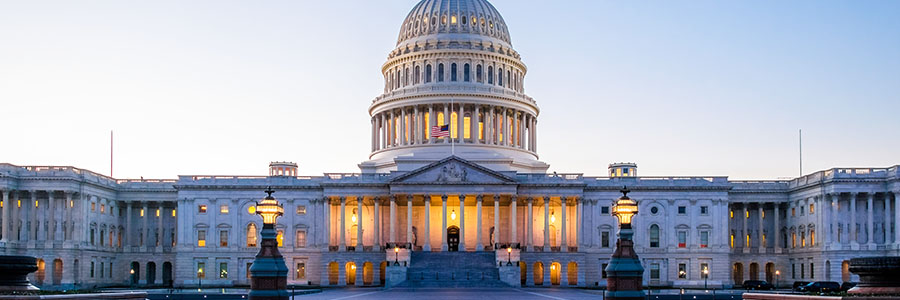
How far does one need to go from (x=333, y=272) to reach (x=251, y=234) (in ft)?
33.4

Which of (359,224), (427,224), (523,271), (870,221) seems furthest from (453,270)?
(870,221)

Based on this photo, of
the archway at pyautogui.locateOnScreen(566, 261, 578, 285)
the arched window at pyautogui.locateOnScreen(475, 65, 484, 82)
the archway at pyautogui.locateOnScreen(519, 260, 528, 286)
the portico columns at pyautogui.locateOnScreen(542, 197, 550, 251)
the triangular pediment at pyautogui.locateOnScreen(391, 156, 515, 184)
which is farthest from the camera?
the arched window at pyautogui.locateOnScreen(475, 65, 484, 82)

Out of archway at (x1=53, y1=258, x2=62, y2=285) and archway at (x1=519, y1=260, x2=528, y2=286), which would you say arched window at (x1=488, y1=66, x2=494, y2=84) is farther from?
archway at (x1=53, y1=258, x2=62, y2=285)

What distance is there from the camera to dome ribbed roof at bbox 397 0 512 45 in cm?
13150

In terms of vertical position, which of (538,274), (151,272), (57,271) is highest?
(57,271)

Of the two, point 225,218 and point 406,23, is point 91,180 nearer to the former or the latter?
point 225,218

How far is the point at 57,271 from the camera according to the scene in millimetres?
106500

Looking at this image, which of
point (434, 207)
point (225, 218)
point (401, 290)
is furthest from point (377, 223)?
point (401, 290)

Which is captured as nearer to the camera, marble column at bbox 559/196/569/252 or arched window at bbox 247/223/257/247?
marble column at bbox 559/196/569/252

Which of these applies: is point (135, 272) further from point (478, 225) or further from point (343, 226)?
point (478, 225)

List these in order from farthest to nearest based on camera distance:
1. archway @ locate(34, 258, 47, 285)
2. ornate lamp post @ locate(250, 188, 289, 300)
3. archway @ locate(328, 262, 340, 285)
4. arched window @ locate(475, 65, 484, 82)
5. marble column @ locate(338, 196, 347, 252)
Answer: arched window @ locate(475, 65, 484, 82) → marble column @ locate(338, 196, 347, 252) → archway @ locate(328, 262, 340, 285) → archway @ locate(34, 258, 47, 285) → ornate lamp post @ locate(250, 188, 289, 300)

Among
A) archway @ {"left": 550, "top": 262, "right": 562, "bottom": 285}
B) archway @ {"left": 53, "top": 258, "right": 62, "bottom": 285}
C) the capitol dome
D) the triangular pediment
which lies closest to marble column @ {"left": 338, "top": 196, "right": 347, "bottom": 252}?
the triangular pediment

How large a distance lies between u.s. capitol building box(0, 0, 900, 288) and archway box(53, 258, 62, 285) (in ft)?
0.45

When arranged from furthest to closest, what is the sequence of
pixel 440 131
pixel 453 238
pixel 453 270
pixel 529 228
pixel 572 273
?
pixel 453 238, pixel 440 131, pixel 529 228, pixel 572 273, pixel 453 270
